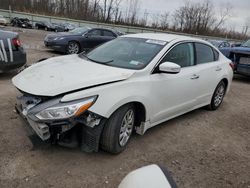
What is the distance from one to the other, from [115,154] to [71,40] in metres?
9.08

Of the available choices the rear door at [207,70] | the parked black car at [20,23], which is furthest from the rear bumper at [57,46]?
the parked black car at [20,23]

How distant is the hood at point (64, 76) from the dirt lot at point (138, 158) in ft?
2.48

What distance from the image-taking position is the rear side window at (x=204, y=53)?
468 cm

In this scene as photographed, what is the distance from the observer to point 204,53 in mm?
4930

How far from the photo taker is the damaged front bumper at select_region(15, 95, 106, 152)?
2.82m

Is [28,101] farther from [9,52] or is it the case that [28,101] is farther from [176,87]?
[9,52]

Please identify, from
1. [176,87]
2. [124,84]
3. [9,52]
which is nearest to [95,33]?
[9,52]

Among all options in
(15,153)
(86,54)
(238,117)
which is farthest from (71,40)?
(15,153)

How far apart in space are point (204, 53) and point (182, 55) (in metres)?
0.85

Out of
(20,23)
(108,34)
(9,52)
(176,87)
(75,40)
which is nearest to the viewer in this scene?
(176,87)

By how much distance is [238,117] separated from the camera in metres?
5.33

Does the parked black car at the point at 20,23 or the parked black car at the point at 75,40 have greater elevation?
the parked black car at the point at 75,40

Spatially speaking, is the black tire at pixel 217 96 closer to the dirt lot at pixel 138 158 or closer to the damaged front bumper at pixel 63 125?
the dirt lot at pixel 138 158

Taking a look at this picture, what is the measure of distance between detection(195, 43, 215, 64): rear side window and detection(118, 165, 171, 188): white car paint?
3.43 metres
